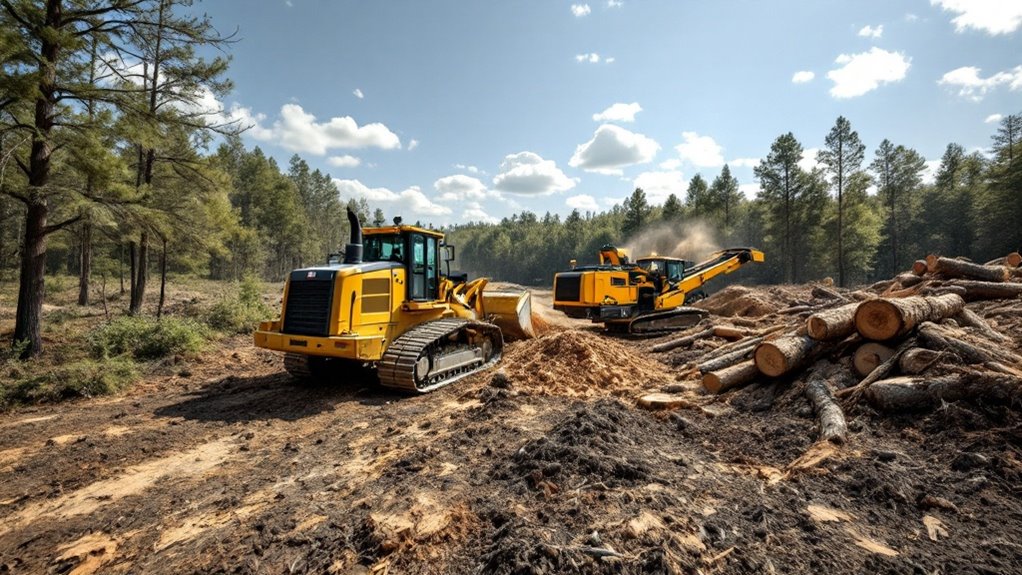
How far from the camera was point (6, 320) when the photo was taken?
557 inches

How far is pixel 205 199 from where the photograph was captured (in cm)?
1434

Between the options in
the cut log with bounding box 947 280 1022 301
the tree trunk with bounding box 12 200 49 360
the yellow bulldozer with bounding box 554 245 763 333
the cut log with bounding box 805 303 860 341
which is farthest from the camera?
the yellow bulldozer with bounding box 554 245 763 333

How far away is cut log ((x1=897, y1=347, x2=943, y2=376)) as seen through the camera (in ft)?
18.8

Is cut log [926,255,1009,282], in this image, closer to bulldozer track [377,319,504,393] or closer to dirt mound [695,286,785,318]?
dirt mound [695,286,785,318]

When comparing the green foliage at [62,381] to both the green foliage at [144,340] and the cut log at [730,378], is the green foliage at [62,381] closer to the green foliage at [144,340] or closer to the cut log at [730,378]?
the green foliage at [144,340]

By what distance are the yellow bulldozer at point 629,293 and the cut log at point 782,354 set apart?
7.02m

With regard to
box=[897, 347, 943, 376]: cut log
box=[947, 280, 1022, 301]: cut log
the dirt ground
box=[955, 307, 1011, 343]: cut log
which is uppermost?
box=[947, 280, 1022, 301]: cut log

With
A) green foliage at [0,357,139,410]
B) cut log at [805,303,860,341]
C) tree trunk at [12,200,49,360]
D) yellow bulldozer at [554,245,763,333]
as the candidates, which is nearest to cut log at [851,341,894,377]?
cut log at [805,303,860,341]

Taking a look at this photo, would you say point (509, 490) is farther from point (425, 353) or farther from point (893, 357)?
point (893, 357)

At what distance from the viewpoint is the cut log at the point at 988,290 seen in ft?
31.0

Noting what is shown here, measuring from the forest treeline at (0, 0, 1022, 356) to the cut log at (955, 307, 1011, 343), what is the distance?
34.8 ft

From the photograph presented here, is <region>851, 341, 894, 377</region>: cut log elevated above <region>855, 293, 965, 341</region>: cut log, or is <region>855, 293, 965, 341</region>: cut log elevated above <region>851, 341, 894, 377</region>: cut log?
<region>855, 293, 965, 341</region>: cut log

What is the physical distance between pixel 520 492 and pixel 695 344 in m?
9.37

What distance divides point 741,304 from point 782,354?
11420mm
